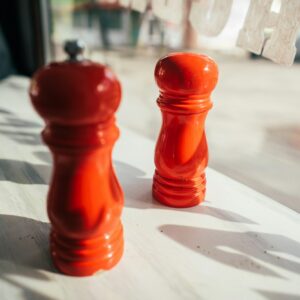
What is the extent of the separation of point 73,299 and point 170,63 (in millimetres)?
275

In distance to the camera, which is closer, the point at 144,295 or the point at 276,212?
the point at 144,295

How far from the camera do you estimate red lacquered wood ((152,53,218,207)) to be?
42cm

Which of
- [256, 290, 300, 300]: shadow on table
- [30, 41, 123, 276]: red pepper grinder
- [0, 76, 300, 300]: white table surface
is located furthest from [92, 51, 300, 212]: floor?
[30, 41, 123, 276]: red pepper grinder

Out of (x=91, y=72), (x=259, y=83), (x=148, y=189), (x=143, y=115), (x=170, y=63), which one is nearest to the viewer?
(x=91, y=72)

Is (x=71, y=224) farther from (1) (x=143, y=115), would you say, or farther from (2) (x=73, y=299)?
(1) (x=143, y=115)

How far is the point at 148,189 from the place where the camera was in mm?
548

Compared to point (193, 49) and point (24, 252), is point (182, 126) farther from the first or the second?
point (193, 49)

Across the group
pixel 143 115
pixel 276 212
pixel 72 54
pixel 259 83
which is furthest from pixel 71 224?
pixel 259 83

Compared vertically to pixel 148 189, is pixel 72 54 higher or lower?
higher

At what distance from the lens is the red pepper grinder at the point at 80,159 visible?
30 centimetres

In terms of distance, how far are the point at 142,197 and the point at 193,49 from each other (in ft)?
8.81

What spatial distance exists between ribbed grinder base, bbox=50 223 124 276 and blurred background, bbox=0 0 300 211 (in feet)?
1.11

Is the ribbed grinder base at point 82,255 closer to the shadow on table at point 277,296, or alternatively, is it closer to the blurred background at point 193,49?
the shadow on table at point 277,296

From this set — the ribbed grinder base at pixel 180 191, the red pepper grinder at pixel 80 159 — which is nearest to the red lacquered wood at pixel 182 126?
the ribbed grinder base at pixel 180 191
